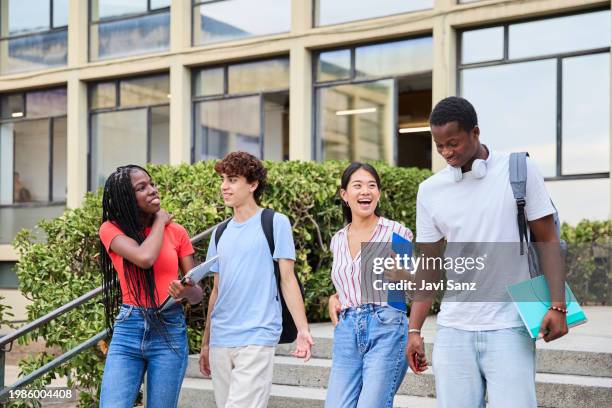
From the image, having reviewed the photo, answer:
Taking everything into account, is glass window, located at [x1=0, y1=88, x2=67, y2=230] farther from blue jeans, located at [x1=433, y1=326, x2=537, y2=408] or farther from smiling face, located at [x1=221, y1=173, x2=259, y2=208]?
blue jeans, located at [x1=433, y1=326, x2=537, y2=408]

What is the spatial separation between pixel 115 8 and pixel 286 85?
4797mm

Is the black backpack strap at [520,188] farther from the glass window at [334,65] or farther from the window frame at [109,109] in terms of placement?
the window frame at [109,109]

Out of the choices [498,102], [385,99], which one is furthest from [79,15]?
[498,102]

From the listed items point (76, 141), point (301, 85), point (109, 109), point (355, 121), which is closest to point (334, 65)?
point (301, 85)

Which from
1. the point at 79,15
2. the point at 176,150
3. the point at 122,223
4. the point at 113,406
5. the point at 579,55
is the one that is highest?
the point at 79,15

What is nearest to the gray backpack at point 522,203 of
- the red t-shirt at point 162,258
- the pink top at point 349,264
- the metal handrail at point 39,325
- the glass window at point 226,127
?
the pink top at point 349,264

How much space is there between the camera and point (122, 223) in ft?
15.0

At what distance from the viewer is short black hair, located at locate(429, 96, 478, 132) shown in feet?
11.7

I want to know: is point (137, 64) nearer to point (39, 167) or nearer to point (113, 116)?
point (113, 116)

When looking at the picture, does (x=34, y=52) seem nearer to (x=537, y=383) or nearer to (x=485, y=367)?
(x=537, y=383)

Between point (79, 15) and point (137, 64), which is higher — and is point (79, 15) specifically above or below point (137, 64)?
above

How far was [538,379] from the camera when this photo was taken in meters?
6.26

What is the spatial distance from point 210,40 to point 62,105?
428 cm

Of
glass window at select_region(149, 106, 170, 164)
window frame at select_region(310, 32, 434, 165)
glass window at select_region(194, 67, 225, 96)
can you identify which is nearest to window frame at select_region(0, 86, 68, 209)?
glass window at select_region(149, 106, 170, 164)
